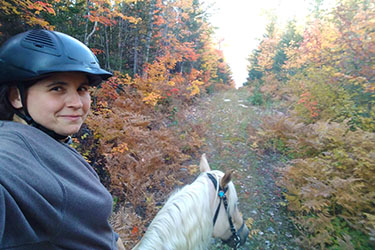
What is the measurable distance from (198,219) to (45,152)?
4.62 ft

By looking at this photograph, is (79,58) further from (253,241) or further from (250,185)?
(250,185)

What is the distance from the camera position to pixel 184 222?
5.33 ft

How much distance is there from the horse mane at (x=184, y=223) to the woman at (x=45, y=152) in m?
0.44

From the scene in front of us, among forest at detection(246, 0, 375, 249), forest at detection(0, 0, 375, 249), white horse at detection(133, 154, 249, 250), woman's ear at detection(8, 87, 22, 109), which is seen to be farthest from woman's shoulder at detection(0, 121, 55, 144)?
forest at detection(246, 0, 375, 249)

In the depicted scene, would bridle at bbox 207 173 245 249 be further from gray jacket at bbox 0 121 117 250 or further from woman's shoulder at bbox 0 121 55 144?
woman's shoulder at bbox 0 121 55 144

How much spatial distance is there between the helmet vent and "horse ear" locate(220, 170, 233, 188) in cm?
175

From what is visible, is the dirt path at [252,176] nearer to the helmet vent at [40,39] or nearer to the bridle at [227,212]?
the bridle at [227,212]

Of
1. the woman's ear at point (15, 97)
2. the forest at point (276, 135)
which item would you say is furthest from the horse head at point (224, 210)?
the woman's ear at point (15, 97)

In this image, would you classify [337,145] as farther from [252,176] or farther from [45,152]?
[45,152]

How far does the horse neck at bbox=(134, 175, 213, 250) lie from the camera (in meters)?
1.47

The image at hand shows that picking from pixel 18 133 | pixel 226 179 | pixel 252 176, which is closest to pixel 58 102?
pixel 18 133

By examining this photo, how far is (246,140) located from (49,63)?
6659 mm

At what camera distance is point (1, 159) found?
63 centimetres

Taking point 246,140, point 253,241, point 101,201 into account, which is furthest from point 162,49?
point 101,201
